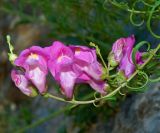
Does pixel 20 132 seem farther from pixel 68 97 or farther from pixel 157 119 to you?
pixel 68 97

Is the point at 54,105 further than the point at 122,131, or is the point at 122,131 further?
the point at 54,105

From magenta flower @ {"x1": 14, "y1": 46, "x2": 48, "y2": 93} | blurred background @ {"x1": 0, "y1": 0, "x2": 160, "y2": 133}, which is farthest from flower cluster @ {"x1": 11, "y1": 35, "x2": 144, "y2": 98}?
blurred background @ {"x1": 0, "y1": 0, "x2": 160, "y2": 133}

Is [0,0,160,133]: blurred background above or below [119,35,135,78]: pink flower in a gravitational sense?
below

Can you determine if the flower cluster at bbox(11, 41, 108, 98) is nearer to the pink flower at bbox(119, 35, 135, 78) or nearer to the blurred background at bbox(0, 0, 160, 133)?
the pink flower at bbox(119, 35, 135, 78)

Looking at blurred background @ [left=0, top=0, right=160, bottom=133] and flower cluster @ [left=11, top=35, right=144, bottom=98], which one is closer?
flower cluster @ [left=11, top=35, right=144, bottom=98]

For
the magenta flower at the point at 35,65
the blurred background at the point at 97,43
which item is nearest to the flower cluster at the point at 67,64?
the magenta flower at the point at 35,65

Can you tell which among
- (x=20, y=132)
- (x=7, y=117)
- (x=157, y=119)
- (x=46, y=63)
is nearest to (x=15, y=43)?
(x=7, y=117)

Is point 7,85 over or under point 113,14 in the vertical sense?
under
